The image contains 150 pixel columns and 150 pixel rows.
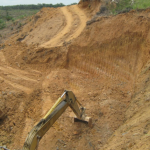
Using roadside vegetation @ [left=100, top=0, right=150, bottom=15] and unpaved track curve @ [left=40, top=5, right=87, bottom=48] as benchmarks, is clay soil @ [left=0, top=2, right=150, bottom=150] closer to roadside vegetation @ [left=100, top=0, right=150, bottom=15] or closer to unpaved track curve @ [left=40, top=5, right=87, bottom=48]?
unpaved track curve @ [left=40, top=5, right=87, bottom=48]

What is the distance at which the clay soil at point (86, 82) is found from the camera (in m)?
6.68

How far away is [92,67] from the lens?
10.5 metres

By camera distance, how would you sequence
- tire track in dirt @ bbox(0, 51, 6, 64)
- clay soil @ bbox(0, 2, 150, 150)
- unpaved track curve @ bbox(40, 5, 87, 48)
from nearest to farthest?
1. clay soil @ bbox(0, 2, 150, 150)
2. tire track in dirt @ bbox(0, 51, 6, 64)
3. unpaved track curve @ bbox(40, 5, 87, 48)

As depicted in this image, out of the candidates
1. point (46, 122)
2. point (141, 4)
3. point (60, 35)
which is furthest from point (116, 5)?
point (46, 122)

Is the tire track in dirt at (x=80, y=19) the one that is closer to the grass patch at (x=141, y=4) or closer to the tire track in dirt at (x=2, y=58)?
the grass patch at (x=141, y=4)

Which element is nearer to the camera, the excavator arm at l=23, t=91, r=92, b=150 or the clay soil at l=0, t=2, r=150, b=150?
the excavator arm at l=23, t=91, r=92, b=150

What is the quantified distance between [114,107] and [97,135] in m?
1.67

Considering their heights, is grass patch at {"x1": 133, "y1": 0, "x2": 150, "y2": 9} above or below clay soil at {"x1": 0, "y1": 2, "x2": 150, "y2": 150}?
above

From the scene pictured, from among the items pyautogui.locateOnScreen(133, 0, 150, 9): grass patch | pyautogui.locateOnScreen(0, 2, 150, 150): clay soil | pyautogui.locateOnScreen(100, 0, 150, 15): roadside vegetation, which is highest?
pyautogui.locateOnScreen(100, 0, 150, 15): roadside vegetation

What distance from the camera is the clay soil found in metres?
6.68

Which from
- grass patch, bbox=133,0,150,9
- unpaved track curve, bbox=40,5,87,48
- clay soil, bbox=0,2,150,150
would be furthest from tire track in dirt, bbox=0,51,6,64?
grass patch, bbox=133,0,150,9

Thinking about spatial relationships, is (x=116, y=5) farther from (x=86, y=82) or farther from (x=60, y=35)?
(x=86, y=82)

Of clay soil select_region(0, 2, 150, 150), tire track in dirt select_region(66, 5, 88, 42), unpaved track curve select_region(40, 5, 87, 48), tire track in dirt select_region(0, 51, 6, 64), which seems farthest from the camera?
tire track in dirt select_region(66, 5, 88, 42)

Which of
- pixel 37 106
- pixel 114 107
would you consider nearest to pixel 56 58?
pixel 37 106
